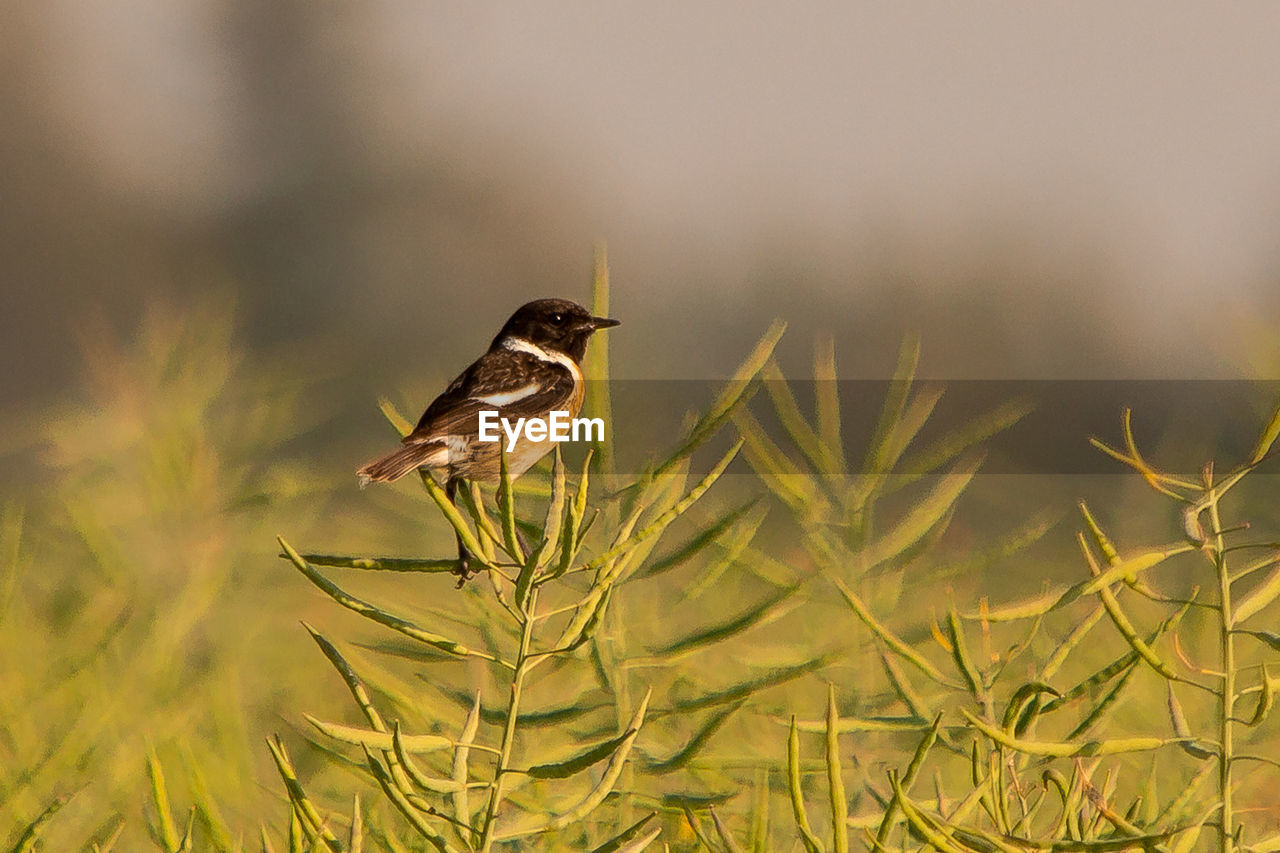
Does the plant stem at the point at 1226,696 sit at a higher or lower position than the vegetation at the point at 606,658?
higher

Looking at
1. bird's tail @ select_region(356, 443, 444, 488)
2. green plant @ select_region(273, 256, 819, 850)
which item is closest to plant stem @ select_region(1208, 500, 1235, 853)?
green plant @ select_region(273, 256, 819, 850)

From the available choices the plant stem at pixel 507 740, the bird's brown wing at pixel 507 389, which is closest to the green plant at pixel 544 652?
the plant stem at pixel 507 740

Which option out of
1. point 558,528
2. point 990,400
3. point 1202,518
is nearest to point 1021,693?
point 1202,518

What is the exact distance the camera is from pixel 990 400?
→ 75.8 ft

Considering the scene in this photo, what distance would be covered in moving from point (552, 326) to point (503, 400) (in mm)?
735

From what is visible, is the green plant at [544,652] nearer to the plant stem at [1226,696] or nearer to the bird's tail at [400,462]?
the bird's tail at [400,462]

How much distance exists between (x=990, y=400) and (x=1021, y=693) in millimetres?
22575

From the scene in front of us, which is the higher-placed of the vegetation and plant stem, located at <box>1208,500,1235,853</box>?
plant stem, located at <box>1208,500,1235,853</box>

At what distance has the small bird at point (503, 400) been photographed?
2.03m

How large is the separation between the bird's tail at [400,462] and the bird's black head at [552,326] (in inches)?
38.4

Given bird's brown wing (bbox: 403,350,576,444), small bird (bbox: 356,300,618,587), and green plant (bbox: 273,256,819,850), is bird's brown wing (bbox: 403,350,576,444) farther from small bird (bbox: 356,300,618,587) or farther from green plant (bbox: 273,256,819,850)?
green plant (bbox: 273,256,819,850)

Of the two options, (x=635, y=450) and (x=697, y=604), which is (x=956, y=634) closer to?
(x=635, y=450)

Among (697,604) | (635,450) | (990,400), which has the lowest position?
(990,400)

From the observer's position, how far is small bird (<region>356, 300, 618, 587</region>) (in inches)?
79.7
